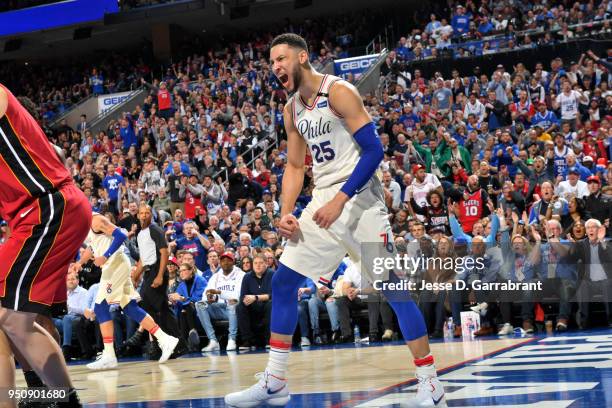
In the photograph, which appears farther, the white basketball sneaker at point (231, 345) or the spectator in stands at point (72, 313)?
the spectator in stands at point (72, 313)

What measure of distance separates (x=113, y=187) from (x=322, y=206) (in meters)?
14.4

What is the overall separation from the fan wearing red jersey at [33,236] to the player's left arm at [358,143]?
1390mm

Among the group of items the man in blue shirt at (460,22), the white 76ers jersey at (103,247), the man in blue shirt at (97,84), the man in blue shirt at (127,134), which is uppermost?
the man in blue shirt at (97,84)

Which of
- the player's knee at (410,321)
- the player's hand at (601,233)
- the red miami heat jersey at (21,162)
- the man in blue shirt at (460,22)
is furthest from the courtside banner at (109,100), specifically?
the red miami heat jersey at (21,162)

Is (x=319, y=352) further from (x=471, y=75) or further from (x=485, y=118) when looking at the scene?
(x=471, y=75)

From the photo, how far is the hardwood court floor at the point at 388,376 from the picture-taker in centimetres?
514

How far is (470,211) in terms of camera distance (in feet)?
43.3

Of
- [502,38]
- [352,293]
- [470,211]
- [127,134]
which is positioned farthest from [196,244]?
[127,134]

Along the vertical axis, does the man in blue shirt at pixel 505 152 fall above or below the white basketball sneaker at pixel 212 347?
above

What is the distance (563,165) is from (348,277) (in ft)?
Result: 14.5

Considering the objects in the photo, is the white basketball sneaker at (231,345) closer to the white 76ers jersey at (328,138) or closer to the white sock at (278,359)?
the white sock at (278,359)

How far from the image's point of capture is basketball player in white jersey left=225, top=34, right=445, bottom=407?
16.7 ft

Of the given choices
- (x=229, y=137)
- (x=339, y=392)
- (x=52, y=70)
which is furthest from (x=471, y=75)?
(x=52, y=70)

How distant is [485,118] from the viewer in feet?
56.4
